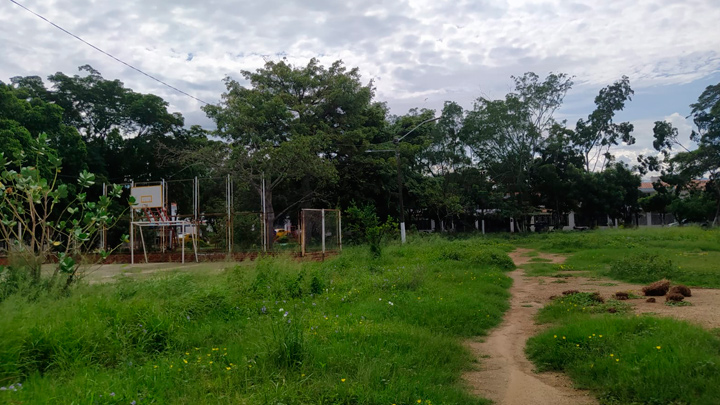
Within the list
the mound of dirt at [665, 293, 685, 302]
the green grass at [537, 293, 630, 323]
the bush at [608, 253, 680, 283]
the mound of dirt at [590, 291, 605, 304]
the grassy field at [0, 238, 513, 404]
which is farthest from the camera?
the bush at [608, 253, 680, 283]

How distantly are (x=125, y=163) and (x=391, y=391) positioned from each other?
31744mm

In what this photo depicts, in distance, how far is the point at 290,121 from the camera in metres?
25.4

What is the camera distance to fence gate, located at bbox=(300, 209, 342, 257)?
17828mm

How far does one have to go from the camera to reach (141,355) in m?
5.26

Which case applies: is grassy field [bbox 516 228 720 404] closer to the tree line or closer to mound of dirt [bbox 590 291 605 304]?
mound of dirt [bbox 590 291 605 304]

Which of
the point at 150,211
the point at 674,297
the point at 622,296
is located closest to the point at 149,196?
the point at 150,211

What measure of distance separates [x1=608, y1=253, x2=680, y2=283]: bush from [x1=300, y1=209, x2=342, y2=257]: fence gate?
387 inches

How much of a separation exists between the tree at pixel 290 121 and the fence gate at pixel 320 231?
111 inches

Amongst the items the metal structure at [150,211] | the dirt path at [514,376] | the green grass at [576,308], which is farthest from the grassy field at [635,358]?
the metal structure at [150,211]

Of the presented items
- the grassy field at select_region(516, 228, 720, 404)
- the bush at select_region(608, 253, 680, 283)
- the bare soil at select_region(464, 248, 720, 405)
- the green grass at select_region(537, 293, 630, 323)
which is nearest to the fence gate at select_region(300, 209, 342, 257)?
the bare soil at select_region(464, 248, 720, 405)

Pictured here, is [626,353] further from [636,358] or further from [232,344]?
[232,344]

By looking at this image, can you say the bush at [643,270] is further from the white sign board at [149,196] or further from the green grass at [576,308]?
the white sign board at [149,196]

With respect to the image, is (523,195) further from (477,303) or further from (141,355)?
(141,355)

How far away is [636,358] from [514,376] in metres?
1.30
